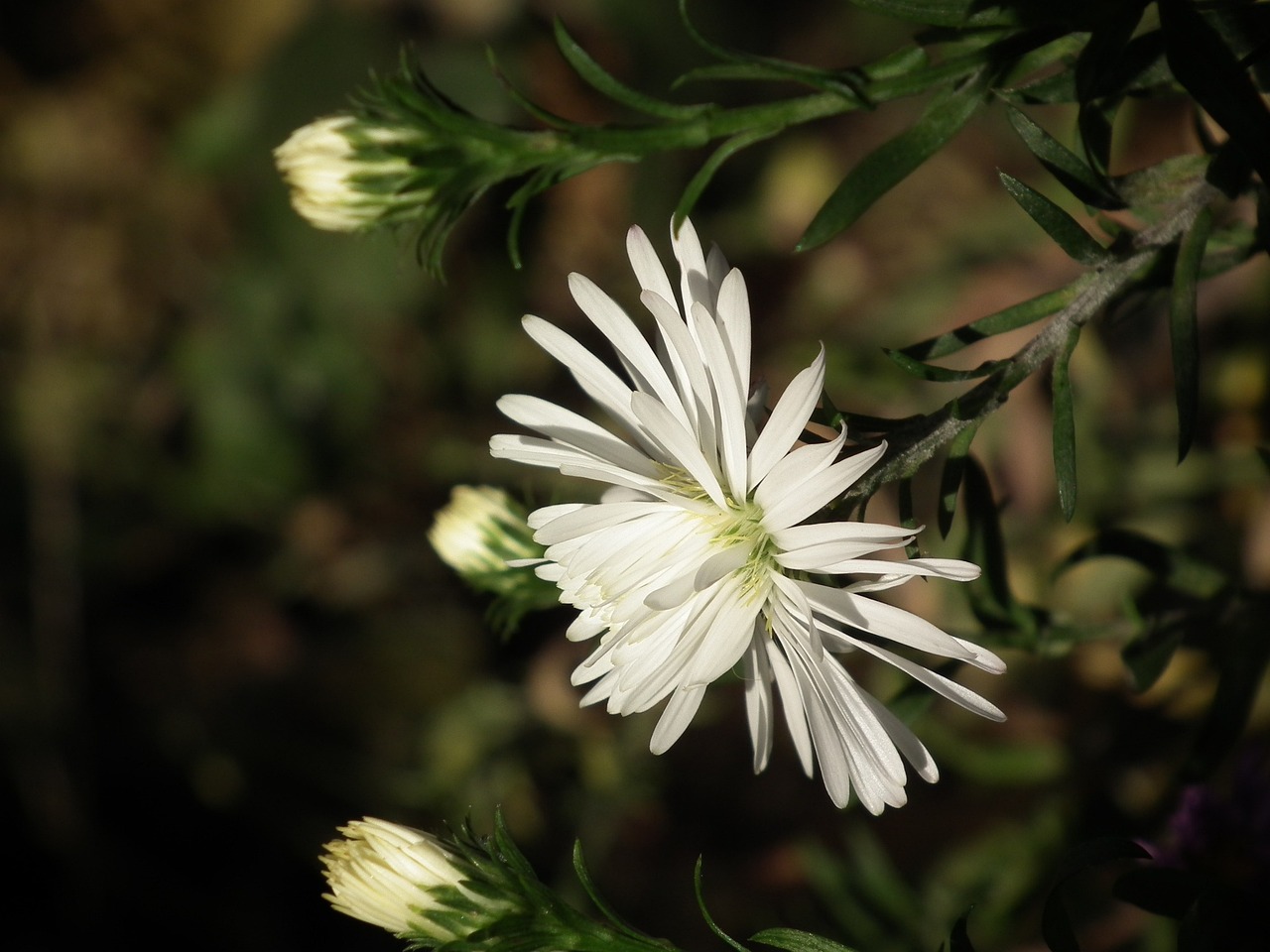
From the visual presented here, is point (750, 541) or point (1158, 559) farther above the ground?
point (750, 541)

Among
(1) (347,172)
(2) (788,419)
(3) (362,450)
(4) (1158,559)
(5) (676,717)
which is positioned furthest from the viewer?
(3) (362,450)

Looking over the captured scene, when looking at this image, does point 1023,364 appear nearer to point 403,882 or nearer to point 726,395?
point 726,395

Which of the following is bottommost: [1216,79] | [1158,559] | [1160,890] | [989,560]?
[1160,890]

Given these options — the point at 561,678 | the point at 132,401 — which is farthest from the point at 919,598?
the point at 132,401

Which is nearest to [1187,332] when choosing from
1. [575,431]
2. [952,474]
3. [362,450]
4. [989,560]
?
[952,474]

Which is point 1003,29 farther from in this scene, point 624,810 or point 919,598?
point 624,810

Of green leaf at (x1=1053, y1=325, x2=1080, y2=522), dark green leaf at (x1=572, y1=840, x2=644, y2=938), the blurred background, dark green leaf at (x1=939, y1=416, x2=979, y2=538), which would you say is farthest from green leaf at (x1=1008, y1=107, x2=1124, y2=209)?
the blurred background

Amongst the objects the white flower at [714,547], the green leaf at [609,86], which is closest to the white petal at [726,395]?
the white flower at [714,547]

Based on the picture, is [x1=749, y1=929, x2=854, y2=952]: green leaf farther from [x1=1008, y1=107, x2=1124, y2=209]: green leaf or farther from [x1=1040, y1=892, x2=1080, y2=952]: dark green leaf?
[x1=1008, y1=107, x2=1124, y2=209]: green leaf
